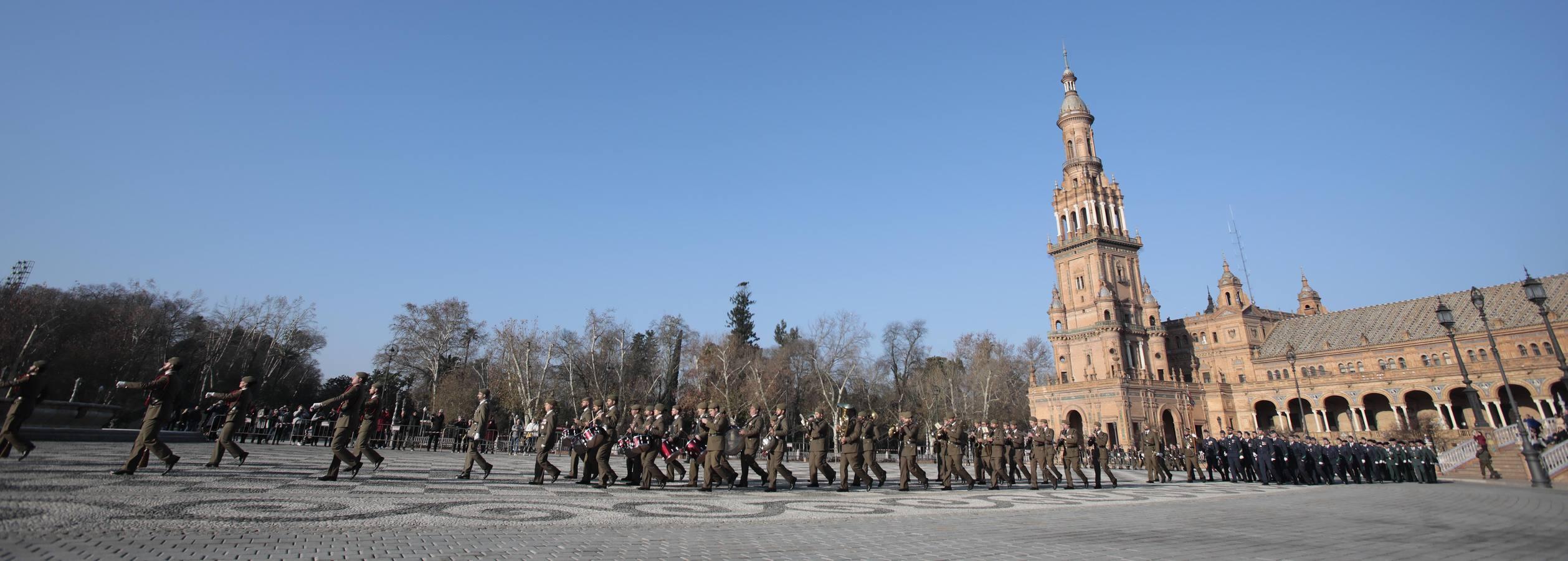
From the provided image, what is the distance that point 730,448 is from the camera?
560 inches

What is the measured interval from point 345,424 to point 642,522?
6.15m

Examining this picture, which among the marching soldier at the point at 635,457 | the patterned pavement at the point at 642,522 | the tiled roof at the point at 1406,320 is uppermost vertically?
the tiled roof at the point at 1406,320

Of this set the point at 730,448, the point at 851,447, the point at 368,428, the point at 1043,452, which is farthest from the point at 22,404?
the point at 1043,452

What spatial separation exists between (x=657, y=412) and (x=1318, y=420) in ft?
240

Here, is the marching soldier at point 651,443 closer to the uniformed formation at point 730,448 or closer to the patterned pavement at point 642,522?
the uniformed formation at point 730,448

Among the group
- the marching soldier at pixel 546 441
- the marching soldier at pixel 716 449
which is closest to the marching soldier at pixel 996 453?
the marching soldier at pixel 716 449

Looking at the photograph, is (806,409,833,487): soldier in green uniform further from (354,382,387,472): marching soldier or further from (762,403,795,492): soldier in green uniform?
(354,382,387,472): marching soldier

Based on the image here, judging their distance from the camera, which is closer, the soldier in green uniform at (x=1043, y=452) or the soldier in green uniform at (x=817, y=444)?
the soldier in green uniform at (x=817, y=444)

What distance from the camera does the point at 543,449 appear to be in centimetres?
1266

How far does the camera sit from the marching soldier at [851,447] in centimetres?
1430

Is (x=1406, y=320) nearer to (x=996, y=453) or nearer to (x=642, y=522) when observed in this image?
(x=996, y=453)

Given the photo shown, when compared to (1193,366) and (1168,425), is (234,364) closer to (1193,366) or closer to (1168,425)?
(1168,425)

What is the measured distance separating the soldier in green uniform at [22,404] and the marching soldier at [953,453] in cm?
1624

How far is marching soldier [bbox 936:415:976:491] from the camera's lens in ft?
52.4
